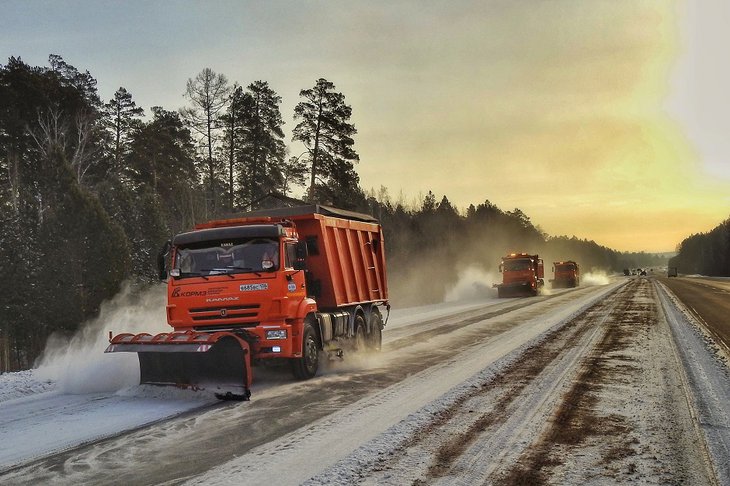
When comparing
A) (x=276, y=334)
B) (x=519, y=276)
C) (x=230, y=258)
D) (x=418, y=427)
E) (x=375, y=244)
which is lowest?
(x=418, y=427)

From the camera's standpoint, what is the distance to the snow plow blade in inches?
305

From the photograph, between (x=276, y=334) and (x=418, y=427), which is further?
(x=276, y=334)

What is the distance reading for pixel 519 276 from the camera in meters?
37.8

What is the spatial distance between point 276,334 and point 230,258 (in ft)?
4.91

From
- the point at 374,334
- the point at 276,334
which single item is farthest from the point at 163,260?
the point at 374,334

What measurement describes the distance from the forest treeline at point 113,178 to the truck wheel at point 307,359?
16.3 metres

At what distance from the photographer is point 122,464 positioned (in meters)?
5.07

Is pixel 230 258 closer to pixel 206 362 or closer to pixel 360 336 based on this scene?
pixel 206 362

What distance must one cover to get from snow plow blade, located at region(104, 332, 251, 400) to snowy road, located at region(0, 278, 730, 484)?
0.97 feet

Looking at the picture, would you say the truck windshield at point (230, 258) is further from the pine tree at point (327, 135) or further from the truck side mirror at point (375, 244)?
the pine tree at point (327, 135)

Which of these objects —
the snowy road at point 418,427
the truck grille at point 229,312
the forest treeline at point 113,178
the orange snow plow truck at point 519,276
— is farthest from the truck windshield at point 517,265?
the truck grille at point 229,312

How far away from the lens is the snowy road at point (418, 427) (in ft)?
15.4

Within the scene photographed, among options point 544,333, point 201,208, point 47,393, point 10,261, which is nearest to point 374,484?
point 47,393

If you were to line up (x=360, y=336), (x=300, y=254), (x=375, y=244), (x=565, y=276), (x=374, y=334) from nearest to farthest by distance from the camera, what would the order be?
1. (x=300, y=254)
2. (x=360, y=336)
3. (x=374, y=334)
4. (x=375, y=244)
5. (x=565, y=276)
